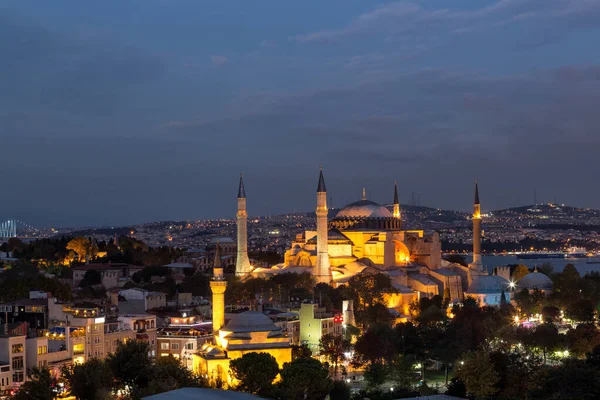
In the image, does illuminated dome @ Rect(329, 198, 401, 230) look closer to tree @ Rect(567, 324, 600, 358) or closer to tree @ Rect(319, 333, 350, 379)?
tree @ Rect(319, 333, 350, 379)

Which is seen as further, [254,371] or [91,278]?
[91,278]

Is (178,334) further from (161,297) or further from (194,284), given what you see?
(194,284)

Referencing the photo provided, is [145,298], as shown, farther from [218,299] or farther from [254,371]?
[254,371]

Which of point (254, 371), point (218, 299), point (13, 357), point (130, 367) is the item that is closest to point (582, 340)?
point (218, 299)

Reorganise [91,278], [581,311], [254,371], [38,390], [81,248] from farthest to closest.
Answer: [81,248] → [91,278] → [581,311] → [254,371] → [38,390]

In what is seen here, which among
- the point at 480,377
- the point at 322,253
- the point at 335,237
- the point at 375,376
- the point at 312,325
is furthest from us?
the point at 335,237

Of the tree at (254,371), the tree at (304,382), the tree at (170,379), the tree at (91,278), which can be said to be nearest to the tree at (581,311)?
the tree at (304,382)
